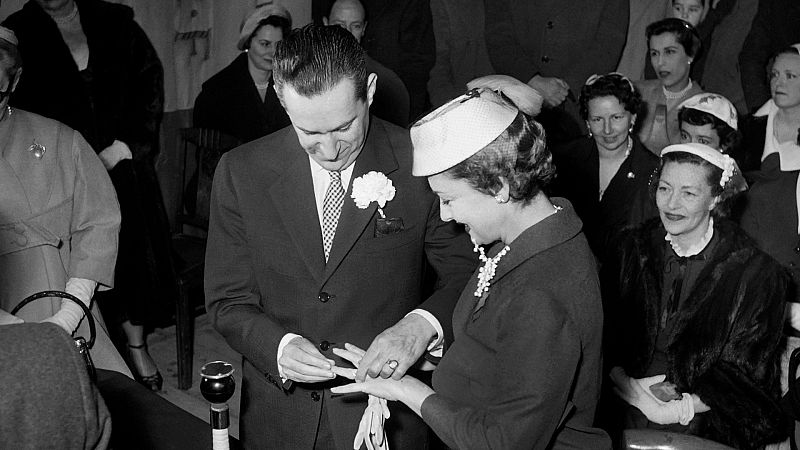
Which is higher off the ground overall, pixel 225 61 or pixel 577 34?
pixel 577 34

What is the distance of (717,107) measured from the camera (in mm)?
4371

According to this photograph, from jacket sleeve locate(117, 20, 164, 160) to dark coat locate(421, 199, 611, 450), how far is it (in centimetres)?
341

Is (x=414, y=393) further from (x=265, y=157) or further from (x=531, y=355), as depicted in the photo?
(x=265, y=157)

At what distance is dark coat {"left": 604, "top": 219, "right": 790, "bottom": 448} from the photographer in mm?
3217

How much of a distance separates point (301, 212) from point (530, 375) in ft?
2.79

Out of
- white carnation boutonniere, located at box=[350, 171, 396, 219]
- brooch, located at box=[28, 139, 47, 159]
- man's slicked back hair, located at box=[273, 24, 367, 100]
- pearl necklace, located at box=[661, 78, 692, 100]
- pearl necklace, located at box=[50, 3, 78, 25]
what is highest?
man's slicked back hair, located at box=[273, 24, 367, 100]

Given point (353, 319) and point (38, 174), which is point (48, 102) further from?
point (353, 319)

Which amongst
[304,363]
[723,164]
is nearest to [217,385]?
[304,363]

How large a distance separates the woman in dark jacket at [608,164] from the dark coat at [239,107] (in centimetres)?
190

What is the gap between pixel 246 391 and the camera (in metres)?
2.42

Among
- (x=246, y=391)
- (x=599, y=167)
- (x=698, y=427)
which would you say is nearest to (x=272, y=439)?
(x=246, y=391)

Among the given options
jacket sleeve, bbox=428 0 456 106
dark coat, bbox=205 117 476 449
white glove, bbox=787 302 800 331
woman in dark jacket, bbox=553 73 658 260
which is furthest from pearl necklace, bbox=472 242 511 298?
jacket sleeve, bbox=428 0 456 106

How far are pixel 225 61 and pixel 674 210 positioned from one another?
415 centimetres

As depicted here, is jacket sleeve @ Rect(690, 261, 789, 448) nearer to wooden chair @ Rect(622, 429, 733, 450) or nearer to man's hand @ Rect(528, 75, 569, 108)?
wooden chair @ Rect(622, 429, 733, 450)
